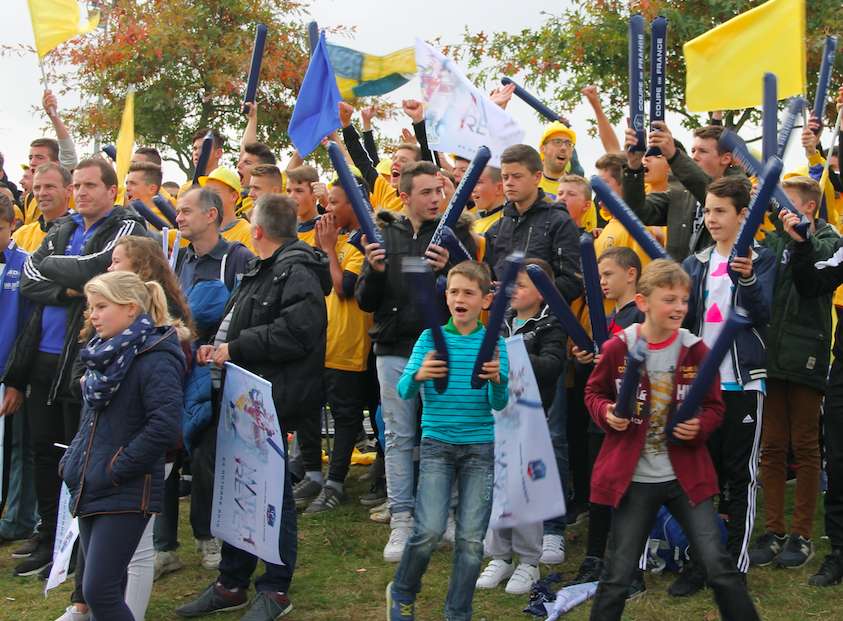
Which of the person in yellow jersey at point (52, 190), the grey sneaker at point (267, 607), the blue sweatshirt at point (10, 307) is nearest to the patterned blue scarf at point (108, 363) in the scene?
the grey sneaker at point (267, 607)

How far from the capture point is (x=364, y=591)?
6445 mm

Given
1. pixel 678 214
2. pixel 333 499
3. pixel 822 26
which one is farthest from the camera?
pixel 822 26

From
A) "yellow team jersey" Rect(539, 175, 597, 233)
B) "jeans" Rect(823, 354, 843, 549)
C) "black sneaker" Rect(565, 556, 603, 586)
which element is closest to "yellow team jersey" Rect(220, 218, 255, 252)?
"yellow team jersey" Rect(539, 175, 597, 233)

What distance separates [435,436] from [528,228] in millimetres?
1870

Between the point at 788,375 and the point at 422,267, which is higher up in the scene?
the point at 422,267

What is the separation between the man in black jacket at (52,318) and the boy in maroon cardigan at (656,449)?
11.4ft

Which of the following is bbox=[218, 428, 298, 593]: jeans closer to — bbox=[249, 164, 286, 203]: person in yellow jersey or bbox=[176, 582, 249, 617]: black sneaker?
bbox=[176, 582, 249, 617]: black sneaker

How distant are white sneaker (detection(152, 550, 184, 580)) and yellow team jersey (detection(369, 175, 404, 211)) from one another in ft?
10.8

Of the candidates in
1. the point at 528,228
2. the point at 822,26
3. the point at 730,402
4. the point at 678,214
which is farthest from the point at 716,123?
the point at 822,26

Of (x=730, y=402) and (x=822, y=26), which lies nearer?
(x=730, y=402)

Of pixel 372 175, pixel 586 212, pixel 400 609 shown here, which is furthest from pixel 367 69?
pixel 400 609

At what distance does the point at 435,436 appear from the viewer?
5.58 meters

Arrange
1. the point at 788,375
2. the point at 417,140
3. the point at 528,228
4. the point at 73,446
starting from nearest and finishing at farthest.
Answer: the point at 73,446
the point at 788,375
the point at 528,228
the point at 417,140

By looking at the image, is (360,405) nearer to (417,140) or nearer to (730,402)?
(417,140)
